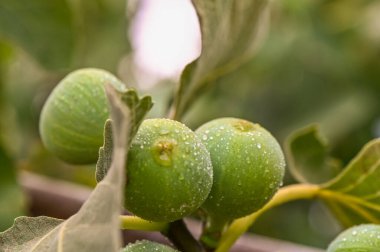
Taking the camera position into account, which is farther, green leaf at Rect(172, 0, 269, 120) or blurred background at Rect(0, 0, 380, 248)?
blurred background at Rect(0, 0, 380, 248)

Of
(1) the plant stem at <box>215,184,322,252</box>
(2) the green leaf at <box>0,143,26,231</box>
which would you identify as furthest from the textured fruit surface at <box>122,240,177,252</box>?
(2) the green leaf at <box>0,143,26,231</box>

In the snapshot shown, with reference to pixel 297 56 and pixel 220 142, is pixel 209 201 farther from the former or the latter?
pixel 297 56

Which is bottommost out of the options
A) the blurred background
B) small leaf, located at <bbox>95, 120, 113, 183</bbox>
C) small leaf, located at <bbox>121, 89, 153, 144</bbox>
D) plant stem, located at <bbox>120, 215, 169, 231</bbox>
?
the blurred background

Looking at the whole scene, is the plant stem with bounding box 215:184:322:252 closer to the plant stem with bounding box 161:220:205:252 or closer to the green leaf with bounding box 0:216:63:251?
the plant stem with bounding box 161:220:205:252

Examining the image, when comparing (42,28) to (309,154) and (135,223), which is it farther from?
(135,223)

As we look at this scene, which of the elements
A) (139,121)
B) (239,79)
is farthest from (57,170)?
(139,121)

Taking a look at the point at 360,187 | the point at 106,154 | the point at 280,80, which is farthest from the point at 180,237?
the point at 280,80

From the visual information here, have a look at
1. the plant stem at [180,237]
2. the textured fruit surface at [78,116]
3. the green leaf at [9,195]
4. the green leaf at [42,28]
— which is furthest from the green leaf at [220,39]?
the green leaf at [42,28]

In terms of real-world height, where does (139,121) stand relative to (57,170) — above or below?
above
